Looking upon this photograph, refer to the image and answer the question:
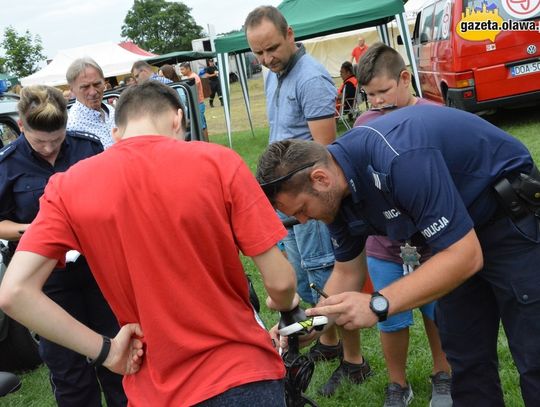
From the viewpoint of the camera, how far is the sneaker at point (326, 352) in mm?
3816

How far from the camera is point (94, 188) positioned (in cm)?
154

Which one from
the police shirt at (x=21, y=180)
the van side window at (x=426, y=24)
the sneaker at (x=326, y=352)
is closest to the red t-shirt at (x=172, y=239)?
the police shirt at (x=21, y=180)

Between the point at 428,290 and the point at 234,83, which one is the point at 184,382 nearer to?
the point at 428,290

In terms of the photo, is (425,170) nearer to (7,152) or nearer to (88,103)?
(7,152)

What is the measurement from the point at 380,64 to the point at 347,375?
5.76 ft

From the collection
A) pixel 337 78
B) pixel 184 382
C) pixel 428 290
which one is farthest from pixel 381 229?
pixel 337 78

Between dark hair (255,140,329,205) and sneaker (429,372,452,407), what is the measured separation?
1671mm

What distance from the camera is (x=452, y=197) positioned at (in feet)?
5.99

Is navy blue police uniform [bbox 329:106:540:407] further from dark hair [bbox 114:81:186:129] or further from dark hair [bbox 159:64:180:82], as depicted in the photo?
dark hair [bbox 159:64:180:82]

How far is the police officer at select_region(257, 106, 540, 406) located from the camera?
1.84m

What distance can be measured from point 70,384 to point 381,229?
175cm

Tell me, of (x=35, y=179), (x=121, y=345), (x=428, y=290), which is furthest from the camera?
(x=35, y=179)

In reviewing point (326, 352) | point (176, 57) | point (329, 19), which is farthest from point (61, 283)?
point (176, 57)

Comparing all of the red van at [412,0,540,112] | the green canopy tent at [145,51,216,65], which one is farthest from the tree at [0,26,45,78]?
the red van at [412,0,540,112]
